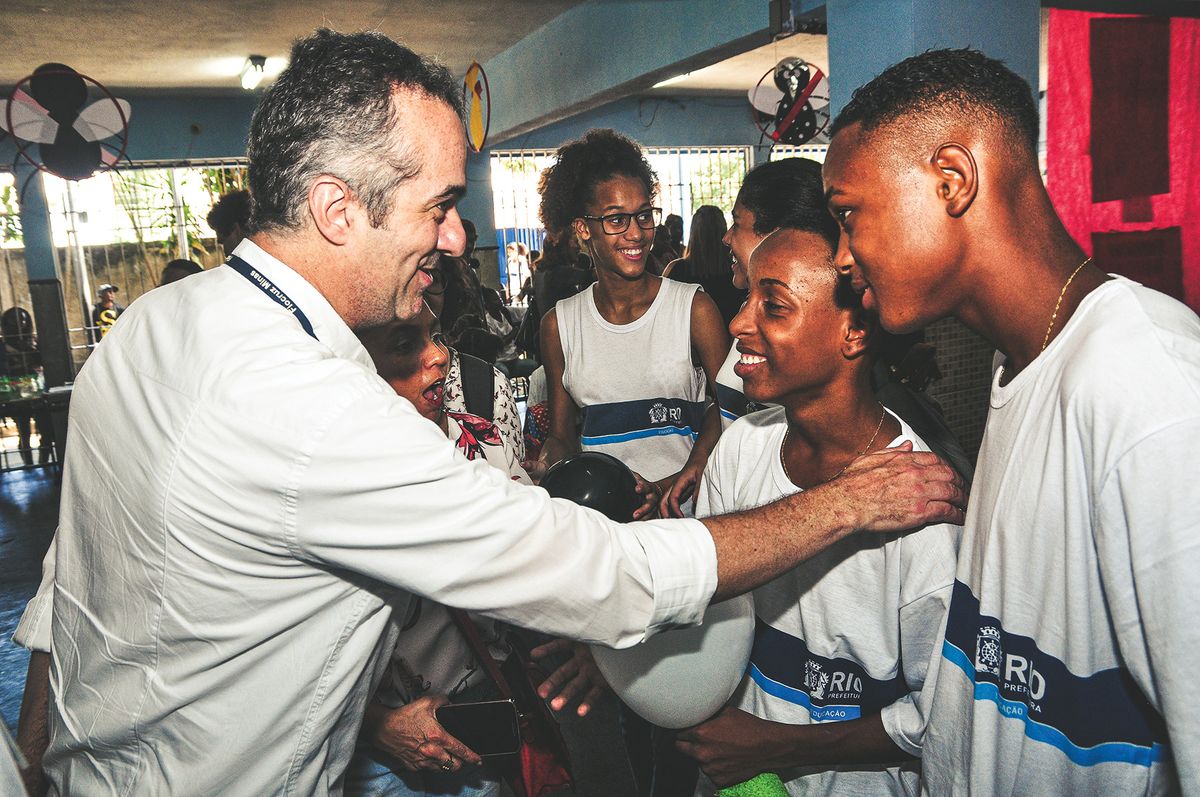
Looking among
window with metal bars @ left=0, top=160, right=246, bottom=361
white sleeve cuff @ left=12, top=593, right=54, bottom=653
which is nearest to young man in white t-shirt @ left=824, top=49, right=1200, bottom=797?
white sleeve cuff @ left=12, top=593, right=54, bottom=653

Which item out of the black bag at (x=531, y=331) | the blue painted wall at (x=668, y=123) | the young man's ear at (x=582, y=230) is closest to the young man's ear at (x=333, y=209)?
the young man's ear at (x=582, y=230)

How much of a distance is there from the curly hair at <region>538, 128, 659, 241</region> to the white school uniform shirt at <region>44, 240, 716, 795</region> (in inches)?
74.5

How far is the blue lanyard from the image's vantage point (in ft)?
4.04

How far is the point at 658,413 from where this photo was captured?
8.95 ft

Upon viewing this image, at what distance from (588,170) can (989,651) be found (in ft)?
7.57

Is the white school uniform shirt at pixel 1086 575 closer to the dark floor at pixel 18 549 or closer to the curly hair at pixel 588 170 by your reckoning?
the curly hair at pixel 588 170

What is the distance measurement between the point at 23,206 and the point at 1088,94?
12.4 m

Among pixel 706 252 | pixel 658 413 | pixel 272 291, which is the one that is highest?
pixel 706 252

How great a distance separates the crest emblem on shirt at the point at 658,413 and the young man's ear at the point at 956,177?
5.20 ft

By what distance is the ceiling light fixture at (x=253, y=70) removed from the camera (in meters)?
9.32

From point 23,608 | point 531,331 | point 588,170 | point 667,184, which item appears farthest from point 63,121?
point 667,184

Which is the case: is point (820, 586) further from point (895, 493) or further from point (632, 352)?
point (632, 352)

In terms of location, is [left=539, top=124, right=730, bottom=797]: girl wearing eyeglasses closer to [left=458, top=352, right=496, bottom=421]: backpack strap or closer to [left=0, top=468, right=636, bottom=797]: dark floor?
[left=458, top=352, right=496, bottom=421]: backpack strap

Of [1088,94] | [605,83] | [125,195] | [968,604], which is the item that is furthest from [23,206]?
[968,604]
